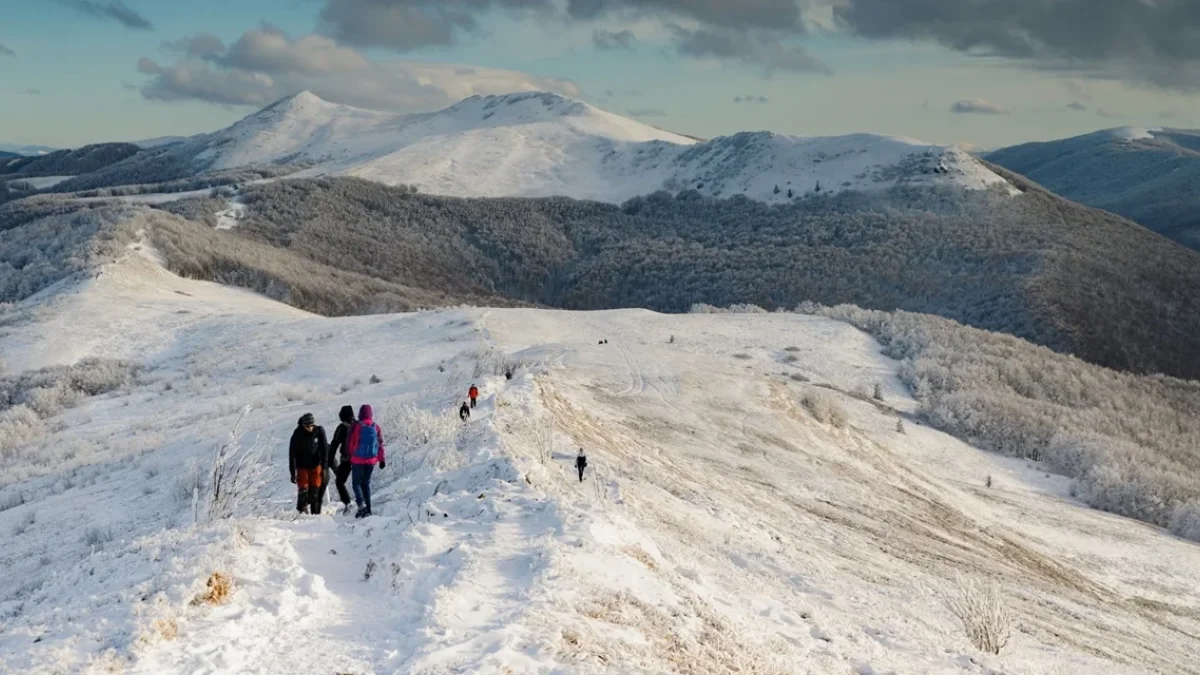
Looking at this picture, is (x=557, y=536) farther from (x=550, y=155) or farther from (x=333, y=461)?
(x=550, y=155)

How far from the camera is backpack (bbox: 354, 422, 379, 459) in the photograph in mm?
12523

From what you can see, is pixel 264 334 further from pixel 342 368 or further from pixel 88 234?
pixel 88 234

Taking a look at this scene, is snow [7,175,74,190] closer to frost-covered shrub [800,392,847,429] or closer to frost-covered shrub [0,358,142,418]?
frost-covered shrub [0,358,142,418]

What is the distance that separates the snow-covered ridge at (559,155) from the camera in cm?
11356

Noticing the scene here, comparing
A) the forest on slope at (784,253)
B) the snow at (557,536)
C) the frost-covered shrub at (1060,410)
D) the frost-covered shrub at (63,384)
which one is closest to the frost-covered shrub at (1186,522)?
the frost-covered shrub at (1060,410)

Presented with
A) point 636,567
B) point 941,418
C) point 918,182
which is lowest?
point 941,418

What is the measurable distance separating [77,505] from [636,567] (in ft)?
37.0

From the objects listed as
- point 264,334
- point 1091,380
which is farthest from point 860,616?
point 1091,380

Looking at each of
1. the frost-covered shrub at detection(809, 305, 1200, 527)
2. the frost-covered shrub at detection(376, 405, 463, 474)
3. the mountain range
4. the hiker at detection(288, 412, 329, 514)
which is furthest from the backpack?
the mountain range

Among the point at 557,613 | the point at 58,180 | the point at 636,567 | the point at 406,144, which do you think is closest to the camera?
the point at 557,613

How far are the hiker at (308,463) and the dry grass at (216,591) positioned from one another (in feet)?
11.6

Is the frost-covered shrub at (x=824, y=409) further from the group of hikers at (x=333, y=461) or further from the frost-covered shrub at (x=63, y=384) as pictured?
the frost-covered shrub at (x=63, y=384)

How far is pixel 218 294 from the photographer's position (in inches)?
2080

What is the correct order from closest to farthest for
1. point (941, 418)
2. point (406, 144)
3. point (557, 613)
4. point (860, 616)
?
1. point (557, 613)
2. point (860, 616)
3. point (941, 418)
4. point (406, 144)
